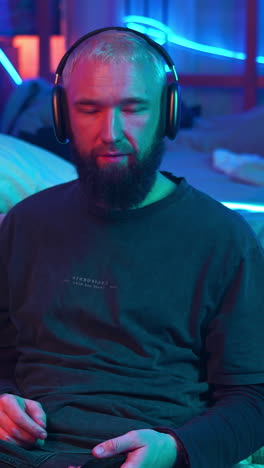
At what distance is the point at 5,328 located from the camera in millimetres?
1220

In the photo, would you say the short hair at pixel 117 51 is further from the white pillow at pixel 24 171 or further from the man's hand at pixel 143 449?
the white pillow at pixel 24 171

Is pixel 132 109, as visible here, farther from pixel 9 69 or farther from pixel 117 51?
pixel 9 69

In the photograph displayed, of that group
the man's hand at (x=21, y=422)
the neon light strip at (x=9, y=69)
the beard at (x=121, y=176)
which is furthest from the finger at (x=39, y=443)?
the neon light strip at (x=9, y=69)

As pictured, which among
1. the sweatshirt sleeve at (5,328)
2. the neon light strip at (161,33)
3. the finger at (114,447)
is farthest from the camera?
the neon light strip at (161,33)

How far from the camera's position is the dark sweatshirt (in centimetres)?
101

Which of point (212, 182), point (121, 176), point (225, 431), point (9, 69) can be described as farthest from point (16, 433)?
point (9, 69)

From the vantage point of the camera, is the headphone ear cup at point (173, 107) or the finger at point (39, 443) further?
the headphone ear cup at point (173, 107)

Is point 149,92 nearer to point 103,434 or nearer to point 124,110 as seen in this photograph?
point 124,110

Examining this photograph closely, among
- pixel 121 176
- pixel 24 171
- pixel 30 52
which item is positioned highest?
pixel 121 176

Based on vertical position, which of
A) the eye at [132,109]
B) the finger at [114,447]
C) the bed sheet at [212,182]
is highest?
the eye at [132,109]

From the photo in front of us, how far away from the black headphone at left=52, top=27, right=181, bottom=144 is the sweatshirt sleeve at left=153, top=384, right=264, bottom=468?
1.23 ft

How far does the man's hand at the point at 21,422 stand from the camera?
96cm

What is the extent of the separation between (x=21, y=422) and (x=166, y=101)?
1.59 feet

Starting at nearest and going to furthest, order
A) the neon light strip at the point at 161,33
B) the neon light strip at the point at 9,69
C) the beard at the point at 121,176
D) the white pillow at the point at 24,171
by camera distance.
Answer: the beard at the point at 121,176 → the white pillow at the point at 24,171 → the neon light strip at the point at 9,69 → the neon light strip at the point at 161,33
